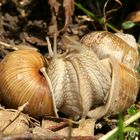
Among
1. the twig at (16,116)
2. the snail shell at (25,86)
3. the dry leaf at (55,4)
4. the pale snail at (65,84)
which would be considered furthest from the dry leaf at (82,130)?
the dry leaf at (55,4)

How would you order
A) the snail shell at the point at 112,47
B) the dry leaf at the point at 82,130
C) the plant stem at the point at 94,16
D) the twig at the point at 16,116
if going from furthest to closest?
the plant stem at the point at 94,16 < the snail shell at the point at 112,47 < the dry leaf at the point at 82,130 < the twig at the point at 16,116

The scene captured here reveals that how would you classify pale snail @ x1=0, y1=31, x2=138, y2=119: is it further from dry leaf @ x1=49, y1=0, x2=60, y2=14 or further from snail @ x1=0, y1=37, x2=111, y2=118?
dry leaf @ x1=49, y1=0, x2=60, y2=14

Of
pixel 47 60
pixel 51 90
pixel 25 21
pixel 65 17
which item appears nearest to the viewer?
pixel 51 90

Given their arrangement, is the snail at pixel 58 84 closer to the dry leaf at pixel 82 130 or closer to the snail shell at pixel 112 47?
the dry leaf at pixel 82 130

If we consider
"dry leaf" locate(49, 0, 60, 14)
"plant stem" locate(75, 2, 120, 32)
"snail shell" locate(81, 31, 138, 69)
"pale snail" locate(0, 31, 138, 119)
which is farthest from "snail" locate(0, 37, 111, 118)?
"plant stem" locate(75, 2, 120, 32)

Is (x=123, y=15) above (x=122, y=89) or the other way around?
above

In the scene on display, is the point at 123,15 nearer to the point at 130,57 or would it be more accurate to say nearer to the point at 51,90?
the point at 130,57

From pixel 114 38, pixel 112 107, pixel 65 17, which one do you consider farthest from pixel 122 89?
pixel 65 17

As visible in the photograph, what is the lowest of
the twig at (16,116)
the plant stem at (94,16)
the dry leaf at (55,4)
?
the twig at (16,116)
